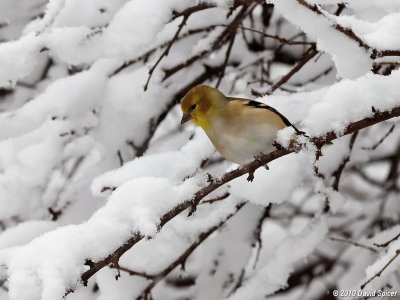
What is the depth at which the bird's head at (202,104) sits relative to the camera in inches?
104

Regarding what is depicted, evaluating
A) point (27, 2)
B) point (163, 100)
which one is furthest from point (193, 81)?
point (27, 2)

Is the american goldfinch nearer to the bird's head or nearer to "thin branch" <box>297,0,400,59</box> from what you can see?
the bird's head

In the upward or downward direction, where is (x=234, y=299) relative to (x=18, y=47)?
downward

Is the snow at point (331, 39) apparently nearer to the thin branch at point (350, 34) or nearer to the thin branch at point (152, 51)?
the thin branch at point (350, 34)

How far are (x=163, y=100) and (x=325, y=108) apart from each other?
158cm

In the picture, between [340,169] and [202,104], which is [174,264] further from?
[340,169]

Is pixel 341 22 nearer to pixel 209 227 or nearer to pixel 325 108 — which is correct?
pixel 325 108

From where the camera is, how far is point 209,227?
2.81 metres

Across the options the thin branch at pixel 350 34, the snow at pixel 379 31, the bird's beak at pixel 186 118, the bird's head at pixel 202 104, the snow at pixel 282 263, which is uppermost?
the thin branch at pixel 350 34

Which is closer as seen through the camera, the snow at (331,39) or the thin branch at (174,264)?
the snow at (331,39)

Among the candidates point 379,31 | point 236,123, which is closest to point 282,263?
point 236,123

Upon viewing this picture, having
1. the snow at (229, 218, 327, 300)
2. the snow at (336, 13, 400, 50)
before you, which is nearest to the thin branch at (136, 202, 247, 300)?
the snow at (229, 218, 327, 300)

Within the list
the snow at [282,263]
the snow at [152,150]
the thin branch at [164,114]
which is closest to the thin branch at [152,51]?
the snow at [152,150]

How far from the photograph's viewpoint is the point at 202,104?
267cm
